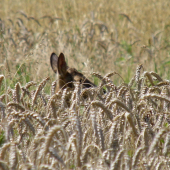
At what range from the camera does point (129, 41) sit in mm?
10383

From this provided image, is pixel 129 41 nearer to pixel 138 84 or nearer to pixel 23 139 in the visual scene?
pixel 138 84

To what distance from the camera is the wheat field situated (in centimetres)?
241

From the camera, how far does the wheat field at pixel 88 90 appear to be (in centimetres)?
241

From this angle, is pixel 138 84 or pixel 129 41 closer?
pixel 138 84

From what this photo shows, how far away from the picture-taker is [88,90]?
3.33 meters

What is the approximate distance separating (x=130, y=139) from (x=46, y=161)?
0.82 metres

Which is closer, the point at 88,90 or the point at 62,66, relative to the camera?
the point at 88,90

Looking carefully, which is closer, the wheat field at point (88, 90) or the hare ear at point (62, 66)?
the wheat field at point (88, 90)

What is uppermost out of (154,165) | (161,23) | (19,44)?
(161,23)

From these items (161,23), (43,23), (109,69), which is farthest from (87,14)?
(109,69)

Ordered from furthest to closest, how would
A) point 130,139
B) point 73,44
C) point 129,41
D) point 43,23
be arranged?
point 43,23 < point 129,41 < point 73,44 < point 130,139

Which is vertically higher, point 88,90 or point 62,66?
point 62,66

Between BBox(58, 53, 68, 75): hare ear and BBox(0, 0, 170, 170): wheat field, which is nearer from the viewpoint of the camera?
BBox(0, 0, 170, 170): wheat field

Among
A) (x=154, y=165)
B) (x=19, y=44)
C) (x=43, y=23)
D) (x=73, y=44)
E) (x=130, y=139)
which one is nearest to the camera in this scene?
(x=154, y=165)
